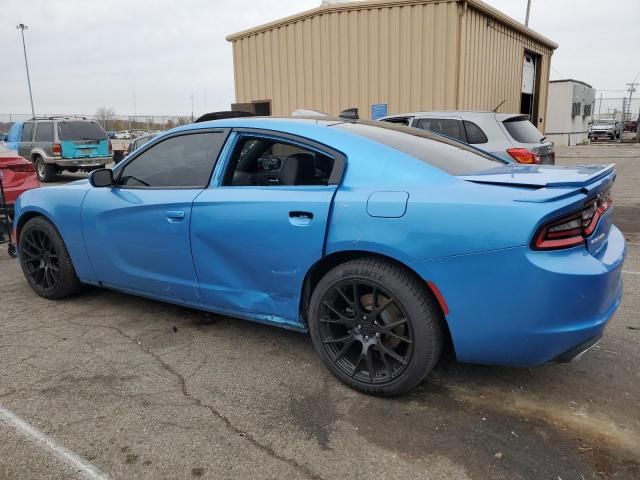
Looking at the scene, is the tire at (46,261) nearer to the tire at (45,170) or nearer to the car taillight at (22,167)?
the car taillight at (22,167)

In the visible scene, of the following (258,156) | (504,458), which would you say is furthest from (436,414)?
(258,156)

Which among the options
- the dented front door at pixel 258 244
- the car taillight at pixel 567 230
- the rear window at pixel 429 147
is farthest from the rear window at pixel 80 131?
the car taillight at pixel 567 230

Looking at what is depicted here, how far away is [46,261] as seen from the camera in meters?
4.39

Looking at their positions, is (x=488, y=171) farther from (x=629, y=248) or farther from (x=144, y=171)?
(x=629, y=248)

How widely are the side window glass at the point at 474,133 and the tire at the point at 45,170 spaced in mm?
11971

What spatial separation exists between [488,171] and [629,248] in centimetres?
407

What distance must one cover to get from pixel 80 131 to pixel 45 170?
4.77ft

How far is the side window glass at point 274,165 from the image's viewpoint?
10.0 feet

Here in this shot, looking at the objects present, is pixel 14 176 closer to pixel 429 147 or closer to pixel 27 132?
pixel 429 147

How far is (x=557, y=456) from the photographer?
2.29 metres

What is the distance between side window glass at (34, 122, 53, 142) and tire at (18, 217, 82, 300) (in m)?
11.8

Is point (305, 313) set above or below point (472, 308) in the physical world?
below

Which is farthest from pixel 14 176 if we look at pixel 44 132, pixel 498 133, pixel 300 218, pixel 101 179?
pixel 44 132

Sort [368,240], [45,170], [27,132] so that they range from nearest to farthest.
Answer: [368,240]
[45,170]
[27,132]
